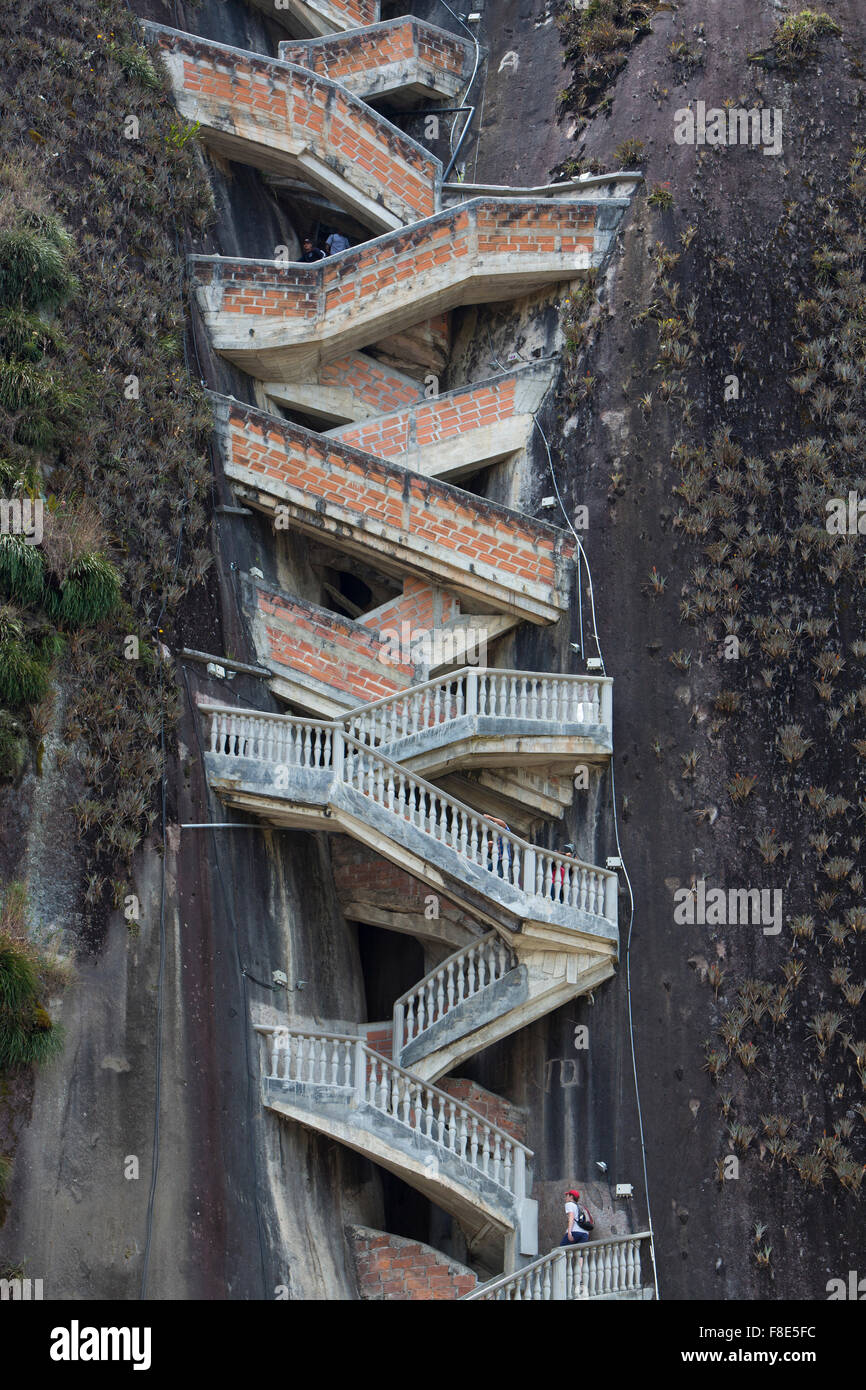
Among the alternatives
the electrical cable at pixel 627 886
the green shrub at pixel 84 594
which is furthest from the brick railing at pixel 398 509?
the green shrub at pixel 84 594

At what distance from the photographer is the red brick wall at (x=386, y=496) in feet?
73.6

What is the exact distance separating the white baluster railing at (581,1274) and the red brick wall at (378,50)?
60.5ft

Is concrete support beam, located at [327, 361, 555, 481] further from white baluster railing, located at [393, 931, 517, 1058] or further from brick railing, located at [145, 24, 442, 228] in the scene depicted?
white baluster railing, located at [393, 931, 517, 1058]

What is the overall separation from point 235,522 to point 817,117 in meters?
10.9

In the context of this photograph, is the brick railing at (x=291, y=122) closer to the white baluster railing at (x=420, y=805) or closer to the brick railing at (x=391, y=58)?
the brick railing at (x=391, y=58)

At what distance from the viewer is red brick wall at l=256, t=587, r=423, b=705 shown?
73.2 ft

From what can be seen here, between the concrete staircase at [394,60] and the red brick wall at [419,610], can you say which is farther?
the concrete staircase at [394,60]

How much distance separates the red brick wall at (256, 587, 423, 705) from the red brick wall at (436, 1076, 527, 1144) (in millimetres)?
5269

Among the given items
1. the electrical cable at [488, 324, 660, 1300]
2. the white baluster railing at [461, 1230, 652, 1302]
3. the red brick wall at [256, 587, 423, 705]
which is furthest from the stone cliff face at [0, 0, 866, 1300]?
the red brick wall at [256, 587, 423, 705]

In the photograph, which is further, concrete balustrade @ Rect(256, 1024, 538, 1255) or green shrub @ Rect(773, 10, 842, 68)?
green shrub @ Rect(773, 10, 842, 68)

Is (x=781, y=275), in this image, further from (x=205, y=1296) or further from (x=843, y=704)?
(x=205, y=1296)

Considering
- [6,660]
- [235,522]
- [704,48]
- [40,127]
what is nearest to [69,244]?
[40,127]

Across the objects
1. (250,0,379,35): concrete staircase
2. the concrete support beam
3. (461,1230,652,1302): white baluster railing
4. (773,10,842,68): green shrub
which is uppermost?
(250,0,379,35): concrete staircase

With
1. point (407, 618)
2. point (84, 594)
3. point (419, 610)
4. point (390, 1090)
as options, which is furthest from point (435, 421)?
point (390, 1090)
